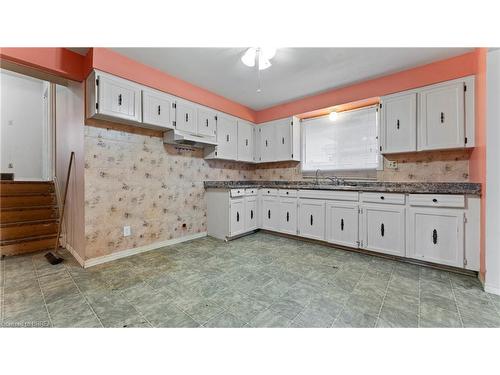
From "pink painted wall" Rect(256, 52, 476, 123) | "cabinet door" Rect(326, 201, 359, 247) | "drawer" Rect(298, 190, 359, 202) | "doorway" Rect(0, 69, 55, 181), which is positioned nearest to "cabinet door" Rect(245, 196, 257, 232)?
"drawer" Rect(298, 190, 359, 202)

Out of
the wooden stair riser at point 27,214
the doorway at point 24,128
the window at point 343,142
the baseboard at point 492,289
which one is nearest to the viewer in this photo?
the baseboard at point 492,289

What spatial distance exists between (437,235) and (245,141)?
3.28m

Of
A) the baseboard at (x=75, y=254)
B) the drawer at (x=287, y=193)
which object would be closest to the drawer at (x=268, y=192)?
the drawer at (x=287, y=193)

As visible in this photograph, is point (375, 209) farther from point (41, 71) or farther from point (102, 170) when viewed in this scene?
point (41, 71)

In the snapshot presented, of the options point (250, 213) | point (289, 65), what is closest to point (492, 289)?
point (250, 213)

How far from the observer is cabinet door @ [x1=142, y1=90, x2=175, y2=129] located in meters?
2.62

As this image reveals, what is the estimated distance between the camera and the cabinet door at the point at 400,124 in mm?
2623

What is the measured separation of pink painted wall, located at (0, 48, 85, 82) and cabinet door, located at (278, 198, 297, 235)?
3287 mm

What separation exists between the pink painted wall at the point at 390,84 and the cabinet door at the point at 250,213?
6.02 feet

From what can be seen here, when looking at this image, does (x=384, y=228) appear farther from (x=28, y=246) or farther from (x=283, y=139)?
(x=28, y=246)

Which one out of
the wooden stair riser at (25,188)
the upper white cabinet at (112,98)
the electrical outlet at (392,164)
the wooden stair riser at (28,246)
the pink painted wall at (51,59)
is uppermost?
the pink painted wall at (51,59)

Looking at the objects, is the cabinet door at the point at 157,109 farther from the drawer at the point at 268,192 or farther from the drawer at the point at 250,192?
the drawer at the point at 268,192

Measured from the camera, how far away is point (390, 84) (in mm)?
2834
